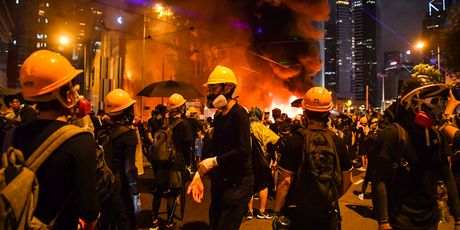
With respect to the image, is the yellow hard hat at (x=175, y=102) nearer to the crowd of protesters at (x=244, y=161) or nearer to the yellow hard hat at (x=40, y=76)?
the crowd of protesters at (x=244, y=161)

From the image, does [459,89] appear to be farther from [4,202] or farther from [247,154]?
[4,202]

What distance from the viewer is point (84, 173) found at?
6.41 ft

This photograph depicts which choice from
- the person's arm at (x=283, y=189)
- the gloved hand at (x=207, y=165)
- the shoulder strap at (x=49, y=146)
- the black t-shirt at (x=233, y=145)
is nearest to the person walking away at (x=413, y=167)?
the person's arm at (x=283, y=189)

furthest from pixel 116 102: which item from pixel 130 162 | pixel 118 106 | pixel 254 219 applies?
pixel 254 219

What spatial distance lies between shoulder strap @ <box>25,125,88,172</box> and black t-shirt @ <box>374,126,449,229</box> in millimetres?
2127

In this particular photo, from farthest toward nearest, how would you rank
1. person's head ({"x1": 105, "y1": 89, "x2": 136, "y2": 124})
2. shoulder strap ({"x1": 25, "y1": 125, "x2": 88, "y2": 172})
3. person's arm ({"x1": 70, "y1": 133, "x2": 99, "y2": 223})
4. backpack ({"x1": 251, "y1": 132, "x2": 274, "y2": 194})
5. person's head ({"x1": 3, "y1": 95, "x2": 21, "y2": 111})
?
person's head ({"x1": 3, "y1": 95, "x2": 21, "y2": 111}) < person's head ({"x1": 105, "y1": 89, "x2": 136, "y2": 124}) < backpack ({"x1": 251, "y1": 132, "x2": 274, "y2": 194}) < person's arm ({"x1": 70, "y1": 133, "x2": 99, "y2": 223}) < shoulder strap ({"x1": 25, "y1": 125, "x2": 88, "y2": 172})

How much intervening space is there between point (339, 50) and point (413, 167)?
5759 inches

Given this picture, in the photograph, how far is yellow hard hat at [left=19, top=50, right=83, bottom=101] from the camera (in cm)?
199

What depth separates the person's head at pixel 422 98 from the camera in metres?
2.70

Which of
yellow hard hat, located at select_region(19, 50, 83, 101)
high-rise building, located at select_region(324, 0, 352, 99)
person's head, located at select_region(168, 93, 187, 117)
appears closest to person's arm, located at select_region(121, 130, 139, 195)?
yellow hard hat, located at select_region(19, 50, 83, 101)

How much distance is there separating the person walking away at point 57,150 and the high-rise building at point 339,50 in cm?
12411

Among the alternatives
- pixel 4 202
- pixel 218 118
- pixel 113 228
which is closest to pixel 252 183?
pixel 218 118

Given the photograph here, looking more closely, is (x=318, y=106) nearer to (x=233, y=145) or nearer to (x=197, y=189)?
(x=233, y=145)

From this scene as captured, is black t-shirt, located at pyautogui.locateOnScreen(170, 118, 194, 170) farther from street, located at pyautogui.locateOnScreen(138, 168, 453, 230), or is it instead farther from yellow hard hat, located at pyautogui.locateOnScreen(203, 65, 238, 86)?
yellow hard hat, located at pyautogui.locateOnScreen(203, 65, 238, 86)
